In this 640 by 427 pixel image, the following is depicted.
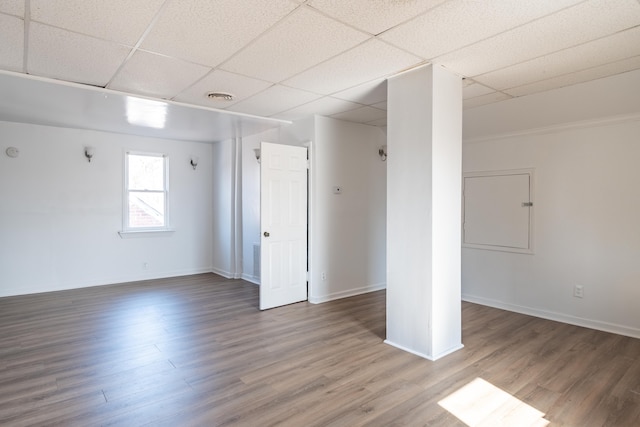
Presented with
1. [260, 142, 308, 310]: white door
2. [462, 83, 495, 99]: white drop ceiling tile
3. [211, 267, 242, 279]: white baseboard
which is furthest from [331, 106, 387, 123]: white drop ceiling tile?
[211, 267, 242, 279]: white baseboard

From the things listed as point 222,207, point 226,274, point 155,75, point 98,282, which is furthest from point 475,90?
point 98,282

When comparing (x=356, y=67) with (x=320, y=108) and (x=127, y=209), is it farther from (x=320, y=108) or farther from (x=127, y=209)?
(x=127, y=209)

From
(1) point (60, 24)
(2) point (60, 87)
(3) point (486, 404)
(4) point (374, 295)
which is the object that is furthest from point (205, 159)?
(3) point (486, 404)

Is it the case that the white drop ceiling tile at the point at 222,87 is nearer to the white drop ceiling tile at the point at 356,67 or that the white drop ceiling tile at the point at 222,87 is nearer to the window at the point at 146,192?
the white drop ceiling tile at the point at 356,67

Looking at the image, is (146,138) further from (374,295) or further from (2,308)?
(374,295)

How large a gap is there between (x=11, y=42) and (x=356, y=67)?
251cm

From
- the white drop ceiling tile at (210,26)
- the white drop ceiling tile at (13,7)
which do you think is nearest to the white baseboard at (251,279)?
the white drop ceiling tile at (210,26)

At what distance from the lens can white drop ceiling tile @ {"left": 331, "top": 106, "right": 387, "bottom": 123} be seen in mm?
4379

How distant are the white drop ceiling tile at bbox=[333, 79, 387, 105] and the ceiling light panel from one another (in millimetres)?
723

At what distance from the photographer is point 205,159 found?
684cm

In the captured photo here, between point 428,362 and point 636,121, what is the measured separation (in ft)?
10.1

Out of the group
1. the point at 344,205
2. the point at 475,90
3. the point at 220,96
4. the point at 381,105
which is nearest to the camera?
the point at 475,90

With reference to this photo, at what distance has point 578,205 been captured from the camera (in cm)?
389

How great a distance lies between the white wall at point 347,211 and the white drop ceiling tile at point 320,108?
224 millimetres
